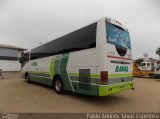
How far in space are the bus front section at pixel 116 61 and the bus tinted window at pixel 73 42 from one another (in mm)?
733

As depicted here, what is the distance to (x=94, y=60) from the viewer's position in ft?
21.7

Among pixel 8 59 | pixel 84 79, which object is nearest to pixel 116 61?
pixel 84 79

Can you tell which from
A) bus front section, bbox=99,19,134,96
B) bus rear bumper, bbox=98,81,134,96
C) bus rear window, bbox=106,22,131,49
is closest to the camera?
bus rear bumper, bbox=98,81,134,96

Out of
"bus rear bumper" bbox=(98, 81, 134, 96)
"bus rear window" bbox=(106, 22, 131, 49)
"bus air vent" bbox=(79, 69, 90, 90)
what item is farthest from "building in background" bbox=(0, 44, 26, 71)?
"bus rear bumper" bbox=(98, 81, 134, 96)

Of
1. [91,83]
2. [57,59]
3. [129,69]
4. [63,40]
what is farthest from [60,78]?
[129,69]

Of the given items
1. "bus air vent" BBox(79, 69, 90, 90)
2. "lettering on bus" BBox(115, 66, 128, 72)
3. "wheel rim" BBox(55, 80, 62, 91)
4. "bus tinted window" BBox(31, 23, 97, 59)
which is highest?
"bus tinted window" BBox(31, 23, 97, 59)

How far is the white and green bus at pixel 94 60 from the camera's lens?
6.44 meters

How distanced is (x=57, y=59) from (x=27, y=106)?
360cm

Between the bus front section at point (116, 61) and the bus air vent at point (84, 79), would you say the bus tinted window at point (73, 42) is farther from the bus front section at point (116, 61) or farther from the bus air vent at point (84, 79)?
the bus air vent at point (84, 79)

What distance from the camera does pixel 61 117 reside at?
5.27m

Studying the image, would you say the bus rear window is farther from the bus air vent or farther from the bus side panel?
the bus air vent

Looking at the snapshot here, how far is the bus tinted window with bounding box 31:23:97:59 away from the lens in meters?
7.06

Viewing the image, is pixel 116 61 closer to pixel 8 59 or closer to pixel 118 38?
pixel 118 38

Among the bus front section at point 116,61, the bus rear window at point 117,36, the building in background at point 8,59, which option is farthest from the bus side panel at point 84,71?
the building in background at point 8,59
